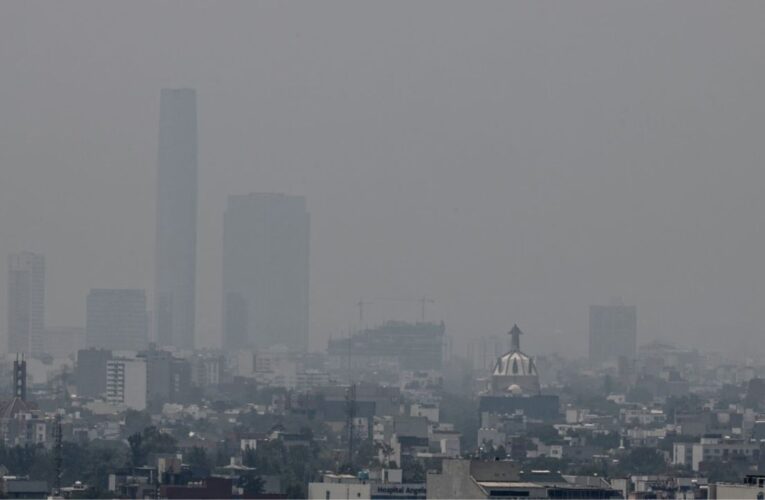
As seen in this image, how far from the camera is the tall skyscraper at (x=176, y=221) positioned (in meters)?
189

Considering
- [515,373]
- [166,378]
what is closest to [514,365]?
[515,373]

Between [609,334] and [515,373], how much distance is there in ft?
114

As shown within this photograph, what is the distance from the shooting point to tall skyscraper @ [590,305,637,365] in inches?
6865

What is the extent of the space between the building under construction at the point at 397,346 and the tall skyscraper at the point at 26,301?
67.7 ft

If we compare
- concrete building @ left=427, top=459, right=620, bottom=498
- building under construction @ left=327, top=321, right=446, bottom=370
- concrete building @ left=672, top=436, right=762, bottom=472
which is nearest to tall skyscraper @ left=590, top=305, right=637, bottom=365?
building under construction @ left=327, top=321, right=446, bottom=370

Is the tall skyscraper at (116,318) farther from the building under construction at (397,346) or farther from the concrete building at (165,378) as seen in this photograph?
the concrete building at (165,378)

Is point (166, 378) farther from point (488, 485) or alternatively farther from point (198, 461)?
point (488, 485)

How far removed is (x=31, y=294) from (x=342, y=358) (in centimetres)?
2214

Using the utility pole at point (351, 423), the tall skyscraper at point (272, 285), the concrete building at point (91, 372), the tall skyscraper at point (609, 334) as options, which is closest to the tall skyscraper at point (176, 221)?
the tall skyscraper at point (272, 285)

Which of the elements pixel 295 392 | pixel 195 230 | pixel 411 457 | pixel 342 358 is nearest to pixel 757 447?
pixel 411 457

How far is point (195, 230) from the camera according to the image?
19450cm

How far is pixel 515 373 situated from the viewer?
142 m

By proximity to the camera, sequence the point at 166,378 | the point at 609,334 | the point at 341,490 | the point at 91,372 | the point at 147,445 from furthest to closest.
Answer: the point at 609,334 → the point at 91,372 → the point at 166,378 → the point at 147,445 → the point at 341,490

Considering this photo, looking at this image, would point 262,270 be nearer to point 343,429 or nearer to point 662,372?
point 662,372
